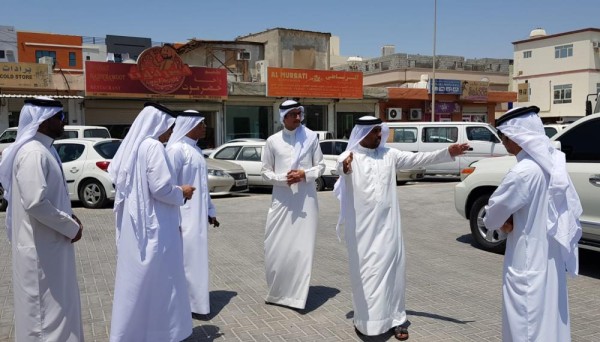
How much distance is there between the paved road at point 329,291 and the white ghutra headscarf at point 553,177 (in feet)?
4.75

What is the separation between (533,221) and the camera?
3.33 meters

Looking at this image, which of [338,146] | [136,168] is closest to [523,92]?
[338,146]

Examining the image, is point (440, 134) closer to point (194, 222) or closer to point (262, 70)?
point (262, 70)

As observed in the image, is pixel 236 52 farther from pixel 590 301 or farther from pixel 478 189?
pixel 590 301

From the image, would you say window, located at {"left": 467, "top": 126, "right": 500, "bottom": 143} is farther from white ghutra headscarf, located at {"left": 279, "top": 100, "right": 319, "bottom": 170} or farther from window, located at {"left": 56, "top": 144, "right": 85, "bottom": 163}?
white ghutra headscarf, located at {"left": 279, "top": 100, "right": 319, "bottom": 170}

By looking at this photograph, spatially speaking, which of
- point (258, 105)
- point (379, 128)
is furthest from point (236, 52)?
point (379, 128)

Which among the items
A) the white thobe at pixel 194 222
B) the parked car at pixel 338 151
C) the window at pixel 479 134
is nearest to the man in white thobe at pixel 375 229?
the white thobe at pixel 194 222

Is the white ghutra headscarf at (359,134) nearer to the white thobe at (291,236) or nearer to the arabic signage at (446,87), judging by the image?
the white thobe at (291,236)

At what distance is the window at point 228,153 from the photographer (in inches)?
616

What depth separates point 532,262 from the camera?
3307mm

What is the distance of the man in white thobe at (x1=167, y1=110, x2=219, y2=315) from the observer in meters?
4.87

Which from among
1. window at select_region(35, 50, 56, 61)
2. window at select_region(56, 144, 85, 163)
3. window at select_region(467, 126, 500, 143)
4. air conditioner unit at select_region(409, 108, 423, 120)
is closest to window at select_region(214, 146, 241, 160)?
window at select_region(56, 144, 85, 163)

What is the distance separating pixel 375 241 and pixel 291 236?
3.37 ft

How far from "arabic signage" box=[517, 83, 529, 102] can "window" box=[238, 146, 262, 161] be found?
3903cm
